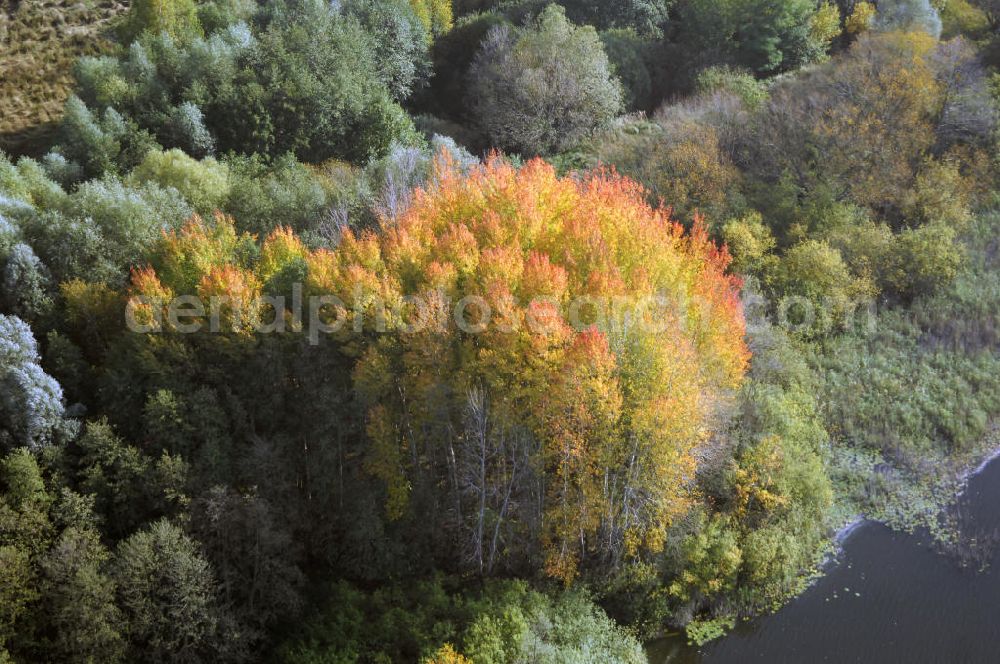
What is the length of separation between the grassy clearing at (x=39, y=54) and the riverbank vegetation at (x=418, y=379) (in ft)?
6.18

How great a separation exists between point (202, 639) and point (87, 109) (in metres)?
23.9

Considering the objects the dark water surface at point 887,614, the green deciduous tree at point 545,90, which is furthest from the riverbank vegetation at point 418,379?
the green deciduous tree at point 545,90

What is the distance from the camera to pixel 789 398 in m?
27.0

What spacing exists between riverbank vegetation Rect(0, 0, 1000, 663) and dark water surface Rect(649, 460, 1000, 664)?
86 cm

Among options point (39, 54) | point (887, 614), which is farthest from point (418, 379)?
point (39, 54)

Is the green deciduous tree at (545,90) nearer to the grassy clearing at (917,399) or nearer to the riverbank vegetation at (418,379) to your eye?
the riverbank vegetation at (418,379)

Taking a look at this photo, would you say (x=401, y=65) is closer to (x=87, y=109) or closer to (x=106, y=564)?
(x=87, y=109)

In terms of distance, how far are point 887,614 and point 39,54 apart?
144 ft

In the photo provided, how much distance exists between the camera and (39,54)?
1513 inches

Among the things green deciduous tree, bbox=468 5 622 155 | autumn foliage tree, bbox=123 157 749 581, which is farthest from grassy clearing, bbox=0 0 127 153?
green deciduous tree, bbox=468 5 622 155

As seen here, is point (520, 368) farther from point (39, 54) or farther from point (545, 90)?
point (39, 54)

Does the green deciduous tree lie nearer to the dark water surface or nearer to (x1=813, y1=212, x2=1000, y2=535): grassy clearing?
(x1=813, y1=212, x2=1000, y2=535): grassy clearing

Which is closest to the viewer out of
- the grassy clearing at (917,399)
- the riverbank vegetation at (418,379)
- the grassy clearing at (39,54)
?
the riverbank vegetation at (418,379)

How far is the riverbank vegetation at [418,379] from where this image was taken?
19.9 meters
